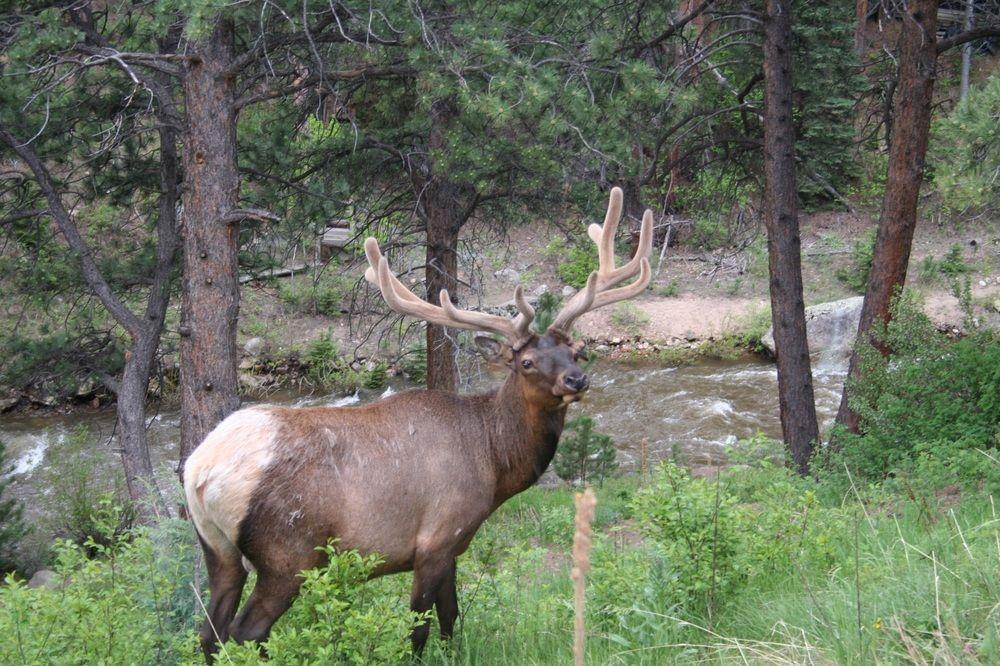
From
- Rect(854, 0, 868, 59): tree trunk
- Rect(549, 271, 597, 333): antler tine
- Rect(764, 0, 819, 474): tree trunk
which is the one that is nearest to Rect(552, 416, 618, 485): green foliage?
Answer: Rect(764, 0, 819, 474): tree trunk

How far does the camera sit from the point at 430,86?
9.41m

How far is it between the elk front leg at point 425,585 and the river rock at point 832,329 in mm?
17629

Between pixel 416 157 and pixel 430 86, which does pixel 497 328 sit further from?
pixel 416 157

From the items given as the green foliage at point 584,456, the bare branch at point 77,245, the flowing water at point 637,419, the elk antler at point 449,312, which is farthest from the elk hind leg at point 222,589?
the flowing water at point 637,419

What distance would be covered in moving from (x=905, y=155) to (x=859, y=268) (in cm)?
1521

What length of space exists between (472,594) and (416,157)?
7169 mm

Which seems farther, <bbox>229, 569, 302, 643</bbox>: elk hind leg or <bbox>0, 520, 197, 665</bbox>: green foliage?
<bbox>229, 569, 302, 643</bbox>: elk hind leg

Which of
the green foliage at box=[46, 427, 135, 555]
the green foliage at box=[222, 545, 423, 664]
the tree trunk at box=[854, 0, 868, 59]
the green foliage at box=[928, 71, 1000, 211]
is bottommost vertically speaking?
the green foliage at box=[46, 427, 135, 555]

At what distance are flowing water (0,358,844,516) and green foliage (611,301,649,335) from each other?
2.08 meters

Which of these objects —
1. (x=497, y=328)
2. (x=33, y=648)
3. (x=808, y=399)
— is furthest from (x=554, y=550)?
(x=33, y=648)

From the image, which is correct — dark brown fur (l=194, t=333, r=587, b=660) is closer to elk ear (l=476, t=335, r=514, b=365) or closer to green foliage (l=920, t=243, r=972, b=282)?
elk ear (l=476, t=335, r=514, b=365)

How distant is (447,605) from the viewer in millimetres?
6094

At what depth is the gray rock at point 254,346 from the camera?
23781mm

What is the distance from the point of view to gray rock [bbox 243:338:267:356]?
23.8 m
